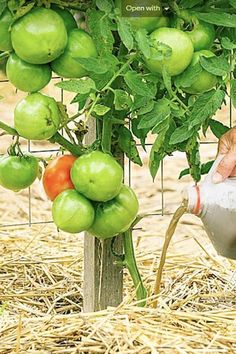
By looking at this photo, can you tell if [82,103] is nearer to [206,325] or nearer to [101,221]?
[101,221]

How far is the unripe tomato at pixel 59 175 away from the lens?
2014 mm

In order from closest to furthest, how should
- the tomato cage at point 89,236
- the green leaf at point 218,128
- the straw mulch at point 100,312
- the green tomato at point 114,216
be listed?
the straw mulch at point 100,312
the green tomato at point 114,216
the green leaf at point 218,128
the tomato cage at point 89,236

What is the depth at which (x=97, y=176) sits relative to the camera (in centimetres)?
188

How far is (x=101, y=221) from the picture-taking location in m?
1.96

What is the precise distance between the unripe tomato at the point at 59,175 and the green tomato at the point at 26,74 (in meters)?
0.19

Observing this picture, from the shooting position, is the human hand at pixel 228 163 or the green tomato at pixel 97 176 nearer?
the green tomato at pixel 97 176

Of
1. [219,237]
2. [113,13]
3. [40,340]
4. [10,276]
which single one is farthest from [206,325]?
[10,276]

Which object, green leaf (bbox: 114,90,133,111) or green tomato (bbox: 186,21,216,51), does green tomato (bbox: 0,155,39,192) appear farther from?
green tomato (bbox: 186,21,216,51)

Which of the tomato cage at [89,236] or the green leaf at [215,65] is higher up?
the green leaf at [215,65]

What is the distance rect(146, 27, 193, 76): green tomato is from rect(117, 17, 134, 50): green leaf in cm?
6

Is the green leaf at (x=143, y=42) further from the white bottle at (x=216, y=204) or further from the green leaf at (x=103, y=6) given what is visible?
the white bottle at (x=216, y=204)

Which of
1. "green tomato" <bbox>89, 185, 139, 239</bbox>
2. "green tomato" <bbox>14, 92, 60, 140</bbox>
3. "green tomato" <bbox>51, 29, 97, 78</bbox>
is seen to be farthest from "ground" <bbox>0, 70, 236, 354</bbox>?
"green tomato" <bbox>51, 29, 97, 78</bbox>

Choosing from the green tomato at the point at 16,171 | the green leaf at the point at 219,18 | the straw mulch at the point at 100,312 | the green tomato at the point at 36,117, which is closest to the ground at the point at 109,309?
the straw mulch at the point at 100,312

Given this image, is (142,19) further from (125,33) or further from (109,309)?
(109,309)
